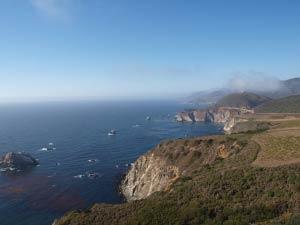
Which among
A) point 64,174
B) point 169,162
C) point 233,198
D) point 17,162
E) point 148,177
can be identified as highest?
point 233,198

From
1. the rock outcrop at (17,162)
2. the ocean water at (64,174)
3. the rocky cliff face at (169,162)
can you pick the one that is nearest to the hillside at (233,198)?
the rocky cliff face at (169,162)

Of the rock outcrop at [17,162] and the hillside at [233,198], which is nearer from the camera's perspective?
the hillside at [233,198]

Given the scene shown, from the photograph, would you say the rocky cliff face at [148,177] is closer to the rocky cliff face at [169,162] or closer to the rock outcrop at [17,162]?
the rocky cliff face at [169,162]

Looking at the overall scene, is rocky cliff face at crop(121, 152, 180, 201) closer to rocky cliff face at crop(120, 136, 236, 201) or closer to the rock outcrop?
rocky cliff face at crop(120, 136, 236, 201)

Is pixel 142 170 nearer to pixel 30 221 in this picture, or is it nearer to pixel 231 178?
pixel 30 221

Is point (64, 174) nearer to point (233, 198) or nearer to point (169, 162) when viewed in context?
point (169, 162)

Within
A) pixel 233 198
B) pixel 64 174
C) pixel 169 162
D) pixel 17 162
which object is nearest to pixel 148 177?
pixel 169 162

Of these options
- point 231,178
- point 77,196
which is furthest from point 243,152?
point 77,196

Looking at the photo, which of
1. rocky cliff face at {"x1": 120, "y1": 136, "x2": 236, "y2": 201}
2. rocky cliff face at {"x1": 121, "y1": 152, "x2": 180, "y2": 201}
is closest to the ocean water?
rocky cliff face at {"x1": 121, "y1": 152, "x2": 180, "y2": 201}
